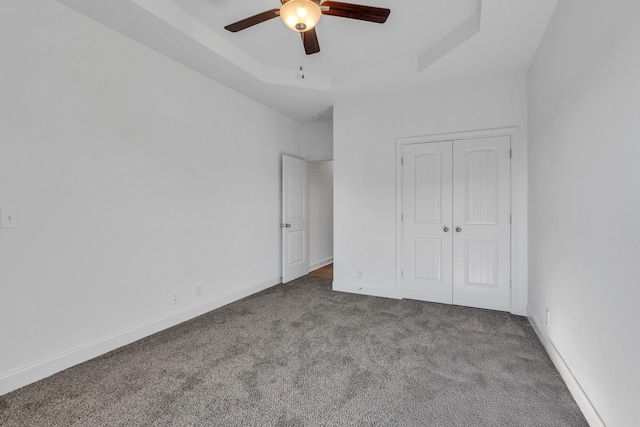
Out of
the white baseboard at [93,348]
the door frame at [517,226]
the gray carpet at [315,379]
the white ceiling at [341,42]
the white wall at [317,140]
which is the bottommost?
the gray carpet at [315,379]

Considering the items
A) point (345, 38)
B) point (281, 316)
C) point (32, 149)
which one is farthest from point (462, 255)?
point (32, 149)

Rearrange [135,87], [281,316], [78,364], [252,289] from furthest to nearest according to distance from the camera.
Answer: [252,289], [281,316], [135,87], [78,364]

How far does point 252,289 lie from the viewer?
4016 millimetres

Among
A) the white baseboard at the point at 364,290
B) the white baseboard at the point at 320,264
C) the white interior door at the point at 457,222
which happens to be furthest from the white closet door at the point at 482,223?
the white baseboard at the point at 320,264

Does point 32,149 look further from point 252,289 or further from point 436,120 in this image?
point 436,120

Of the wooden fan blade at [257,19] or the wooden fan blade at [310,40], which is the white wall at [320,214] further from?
the wooden fan blade at [257,19]

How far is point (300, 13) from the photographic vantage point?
1.82 metres

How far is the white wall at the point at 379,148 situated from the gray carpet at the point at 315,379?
1.02 m

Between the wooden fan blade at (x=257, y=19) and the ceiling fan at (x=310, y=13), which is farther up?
the wooden fan blade at (x=257, y=19)

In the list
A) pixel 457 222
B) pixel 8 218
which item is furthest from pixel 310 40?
pixel 457 222

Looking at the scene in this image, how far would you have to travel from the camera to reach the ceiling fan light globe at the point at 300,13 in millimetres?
1783

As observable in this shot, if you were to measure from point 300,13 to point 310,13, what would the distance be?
60 mm

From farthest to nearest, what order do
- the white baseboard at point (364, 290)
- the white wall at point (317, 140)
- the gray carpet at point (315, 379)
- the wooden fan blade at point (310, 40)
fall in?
the white wall at point (317, 140), the white baseboard at point (364, 290), the wooden fan blade at point (310, 40), the gray carpet at point (315, 379)

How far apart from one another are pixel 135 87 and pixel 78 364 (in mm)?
2268
